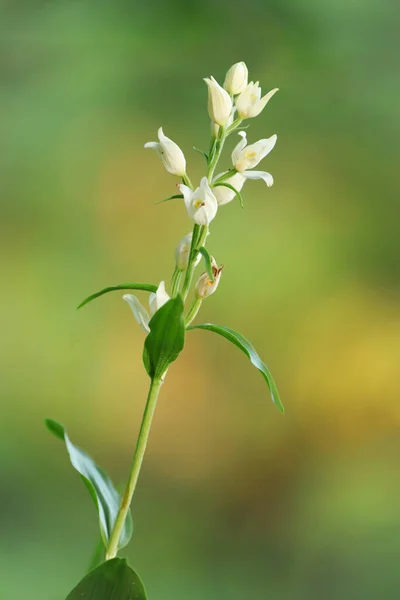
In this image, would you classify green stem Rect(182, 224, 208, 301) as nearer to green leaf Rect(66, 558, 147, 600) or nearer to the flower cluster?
the flower cluster

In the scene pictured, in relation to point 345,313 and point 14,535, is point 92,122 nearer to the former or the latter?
point 345,313

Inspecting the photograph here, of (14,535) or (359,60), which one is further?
(359,60)

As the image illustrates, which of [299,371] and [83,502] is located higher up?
[299,371]

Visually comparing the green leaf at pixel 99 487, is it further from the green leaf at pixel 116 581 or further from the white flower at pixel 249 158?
the white flower at pixel 249 158

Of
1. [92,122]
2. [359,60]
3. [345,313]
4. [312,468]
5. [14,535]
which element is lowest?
[14,535]

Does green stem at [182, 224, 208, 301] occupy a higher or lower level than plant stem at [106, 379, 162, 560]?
higher

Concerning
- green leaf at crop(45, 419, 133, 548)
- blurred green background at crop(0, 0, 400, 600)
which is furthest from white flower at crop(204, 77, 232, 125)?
blurred green background at crop(0, 0, 400, 600)

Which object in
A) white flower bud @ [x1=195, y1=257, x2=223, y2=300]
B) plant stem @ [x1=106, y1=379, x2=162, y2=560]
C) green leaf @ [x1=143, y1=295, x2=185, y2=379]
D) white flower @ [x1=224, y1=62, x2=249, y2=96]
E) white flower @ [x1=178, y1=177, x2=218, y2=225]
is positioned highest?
white flower @ [x1=224, y1=62, x2=249, y2=96]

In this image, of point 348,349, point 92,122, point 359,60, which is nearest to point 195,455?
point 348,349
